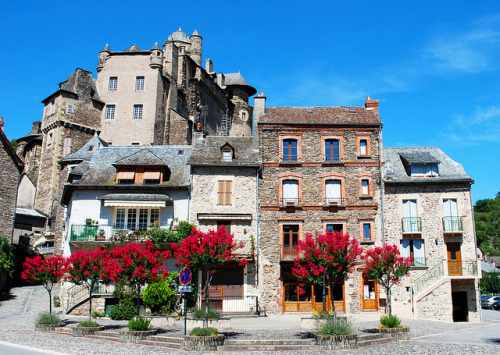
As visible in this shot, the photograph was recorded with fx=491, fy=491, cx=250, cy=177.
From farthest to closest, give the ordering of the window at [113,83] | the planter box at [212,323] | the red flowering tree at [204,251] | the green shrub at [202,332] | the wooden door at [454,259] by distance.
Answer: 1. the window at [113,83]
2. the wooden door at [454,259]
3. the planter box at [212,323]
4. the red flowering tree at [204,251]
5. the green shrub at [202,332]

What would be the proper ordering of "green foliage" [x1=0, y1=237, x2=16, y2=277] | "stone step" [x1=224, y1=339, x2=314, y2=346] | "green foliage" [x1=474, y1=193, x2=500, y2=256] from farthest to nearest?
1. "green foliage" [x1=474, y1=193, x2=500, y2=256]
2. "green foliage" [x1=0, y1=237, x2=16, y2=277]
3. "stone step" [x1=224, y1=339, x2=314, y2=346]

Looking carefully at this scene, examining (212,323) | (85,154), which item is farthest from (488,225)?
(212,323)

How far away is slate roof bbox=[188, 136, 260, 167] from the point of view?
28.5 metres

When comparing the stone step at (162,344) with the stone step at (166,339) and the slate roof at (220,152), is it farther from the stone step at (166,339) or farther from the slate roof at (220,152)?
the slate roof at (220,152)

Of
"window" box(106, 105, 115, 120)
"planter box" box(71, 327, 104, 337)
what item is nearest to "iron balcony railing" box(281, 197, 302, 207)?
"planter box" box(71, 327, 104, 337)

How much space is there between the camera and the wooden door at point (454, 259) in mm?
26844

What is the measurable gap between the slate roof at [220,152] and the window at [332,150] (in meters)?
4.18

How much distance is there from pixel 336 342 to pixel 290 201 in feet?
40.7

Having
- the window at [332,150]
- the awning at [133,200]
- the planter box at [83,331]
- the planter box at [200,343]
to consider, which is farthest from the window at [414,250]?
the planter box at [83,331]

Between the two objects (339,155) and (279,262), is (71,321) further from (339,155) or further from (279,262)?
(339,155)

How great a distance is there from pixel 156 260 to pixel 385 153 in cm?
1706

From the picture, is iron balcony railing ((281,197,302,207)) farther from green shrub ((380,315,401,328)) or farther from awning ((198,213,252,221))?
green shrub ((380,315,401,328))

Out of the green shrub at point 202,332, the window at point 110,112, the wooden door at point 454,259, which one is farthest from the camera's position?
the window at point 110,112

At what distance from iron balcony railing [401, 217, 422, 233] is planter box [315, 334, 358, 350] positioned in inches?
479
